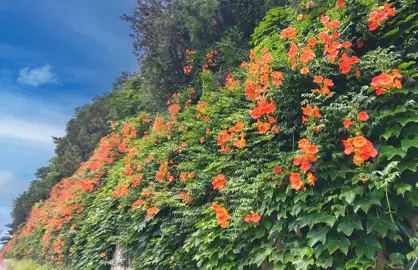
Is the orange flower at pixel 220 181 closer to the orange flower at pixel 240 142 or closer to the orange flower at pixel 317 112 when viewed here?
the orange flower at pixel 240 142

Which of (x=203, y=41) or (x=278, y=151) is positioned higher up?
(x=203, y=41)

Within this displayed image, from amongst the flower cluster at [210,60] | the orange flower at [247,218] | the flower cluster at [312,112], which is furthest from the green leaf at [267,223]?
the flower cluster at [210,60]

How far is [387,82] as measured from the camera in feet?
6.10

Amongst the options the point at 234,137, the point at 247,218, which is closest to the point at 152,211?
the point at 234,137

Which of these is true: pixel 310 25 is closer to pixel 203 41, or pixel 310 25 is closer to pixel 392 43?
pixel 392 43

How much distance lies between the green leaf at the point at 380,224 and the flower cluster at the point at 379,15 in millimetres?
1423

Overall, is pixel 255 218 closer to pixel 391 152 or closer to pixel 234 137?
pixel 234 137

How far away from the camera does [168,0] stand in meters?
6.16

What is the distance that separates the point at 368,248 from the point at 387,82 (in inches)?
43.7

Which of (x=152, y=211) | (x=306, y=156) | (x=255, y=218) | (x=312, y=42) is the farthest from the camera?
(x=152, y=211)

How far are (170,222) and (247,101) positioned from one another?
1834mm

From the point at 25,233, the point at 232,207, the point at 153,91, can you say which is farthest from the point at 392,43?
the point at 25,233

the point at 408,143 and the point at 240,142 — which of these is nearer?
the point at 408,143

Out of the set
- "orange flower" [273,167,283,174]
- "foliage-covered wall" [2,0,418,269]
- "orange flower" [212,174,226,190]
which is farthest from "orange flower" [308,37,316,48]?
"orange flower" [212,174,226,190]
